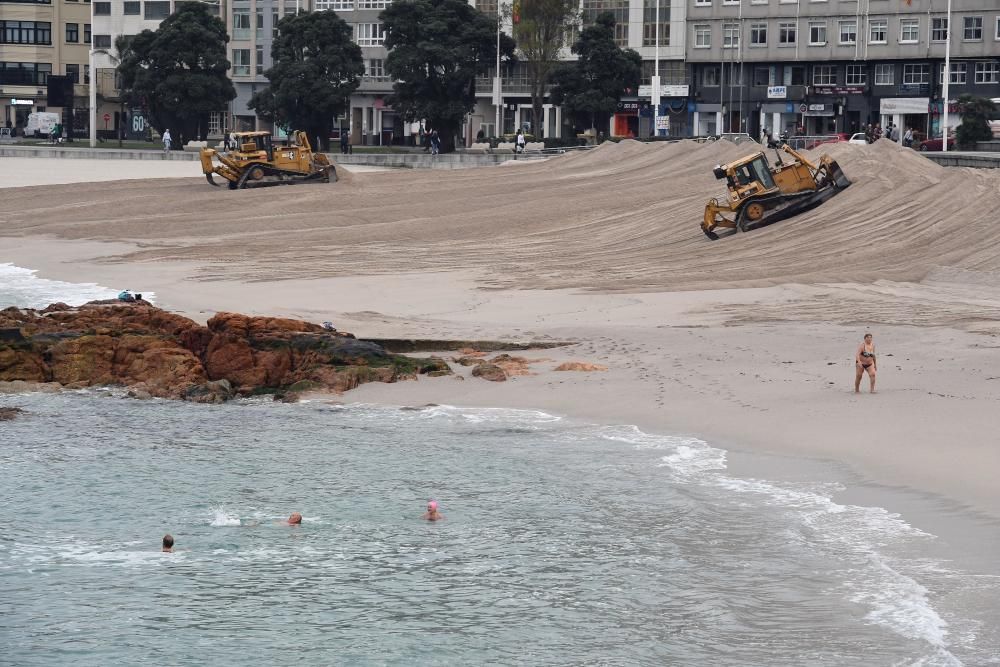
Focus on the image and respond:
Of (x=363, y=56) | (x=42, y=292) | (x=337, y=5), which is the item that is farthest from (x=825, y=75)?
(x=42, y=292)

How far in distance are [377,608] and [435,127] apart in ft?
274

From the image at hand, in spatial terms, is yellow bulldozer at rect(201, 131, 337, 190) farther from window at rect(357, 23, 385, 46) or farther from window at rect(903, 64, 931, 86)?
window at rect(357, 23, 385, 46)

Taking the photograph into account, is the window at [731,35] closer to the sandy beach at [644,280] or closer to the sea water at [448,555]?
the sandy beach at [644,280]

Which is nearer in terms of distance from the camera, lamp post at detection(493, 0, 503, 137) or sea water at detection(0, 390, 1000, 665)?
sea water at detection(0, 390, 1000, 665)

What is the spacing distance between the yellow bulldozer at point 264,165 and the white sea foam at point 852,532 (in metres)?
41.2

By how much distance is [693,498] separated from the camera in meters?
18.6

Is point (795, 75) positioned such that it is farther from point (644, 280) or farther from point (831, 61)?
point (644, 280)

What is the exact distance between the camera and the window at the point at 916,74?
317 ft

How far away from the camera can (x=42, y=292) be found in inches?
1421

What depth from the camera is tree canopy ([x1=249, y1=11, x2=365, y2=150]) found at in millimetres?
98375

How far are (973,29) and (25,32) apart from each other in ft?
273

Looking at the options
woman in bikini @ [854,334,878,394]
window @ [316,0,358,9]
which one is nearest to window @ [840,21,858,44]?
window @ [316,0,358,9]

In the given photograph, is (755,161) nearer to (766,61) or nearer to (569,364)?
(569,364)

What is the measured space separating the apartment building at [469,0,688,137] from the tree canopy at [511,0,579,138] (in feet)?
9.81
